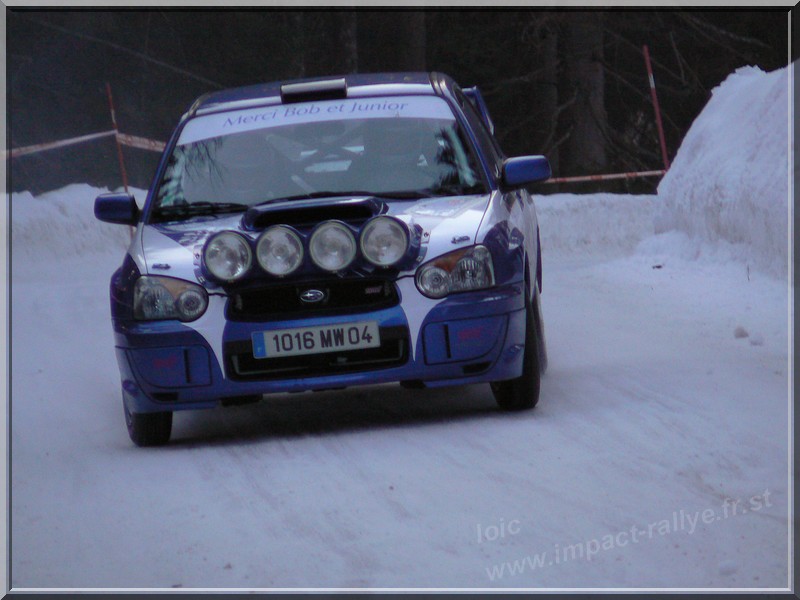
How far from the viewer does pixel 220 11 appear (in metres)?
31.6

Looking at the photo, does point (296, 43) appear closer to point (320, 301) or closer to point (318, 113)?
point (318, 113)

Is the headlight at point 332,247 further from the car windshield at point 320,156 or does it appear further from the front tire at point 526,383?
the front tire at point 526,383

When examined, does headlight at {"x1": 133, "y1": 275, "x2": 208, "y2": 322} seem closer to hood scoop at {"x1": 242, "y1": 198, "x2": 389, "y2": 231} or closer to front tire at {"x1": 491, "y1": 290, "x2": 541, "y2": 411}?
hood scoop at {"x1": 242, "y1": 198, "x2": 389, "y2": 231}

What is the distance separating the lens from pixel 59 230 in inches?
773

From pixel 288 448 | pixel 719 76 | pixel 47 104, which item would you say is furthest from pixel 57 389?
pixel 719 76

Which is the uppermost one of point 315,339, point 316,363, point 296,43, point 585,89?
point 296,43

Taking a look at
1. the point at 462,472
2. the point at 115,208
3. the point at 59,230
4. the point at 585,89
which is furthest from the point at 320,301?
the point at 585,89

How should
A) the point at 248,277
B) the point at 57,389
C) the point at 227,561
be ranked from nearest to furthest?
1. the point at 227,561
2. the point at 248,277
3. the point at 57,389

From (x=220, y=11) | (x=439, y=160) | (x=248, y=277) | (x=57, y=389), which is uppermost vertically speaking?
(x=220, y=11)

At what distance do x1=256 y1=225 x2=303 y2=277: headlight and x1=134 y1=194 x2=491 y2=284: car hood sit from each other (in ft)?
0.44

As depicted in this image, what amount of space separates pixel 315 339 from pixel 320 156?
1.14 m

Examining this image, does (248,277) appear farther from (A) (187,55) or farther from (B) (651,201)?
(A) (187,55)

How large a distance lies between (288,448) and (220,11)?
26.3m

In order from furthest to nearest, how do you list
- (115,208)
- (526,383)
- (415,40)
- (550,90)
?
(550,90), (415,40), (115,208), (526,383)
